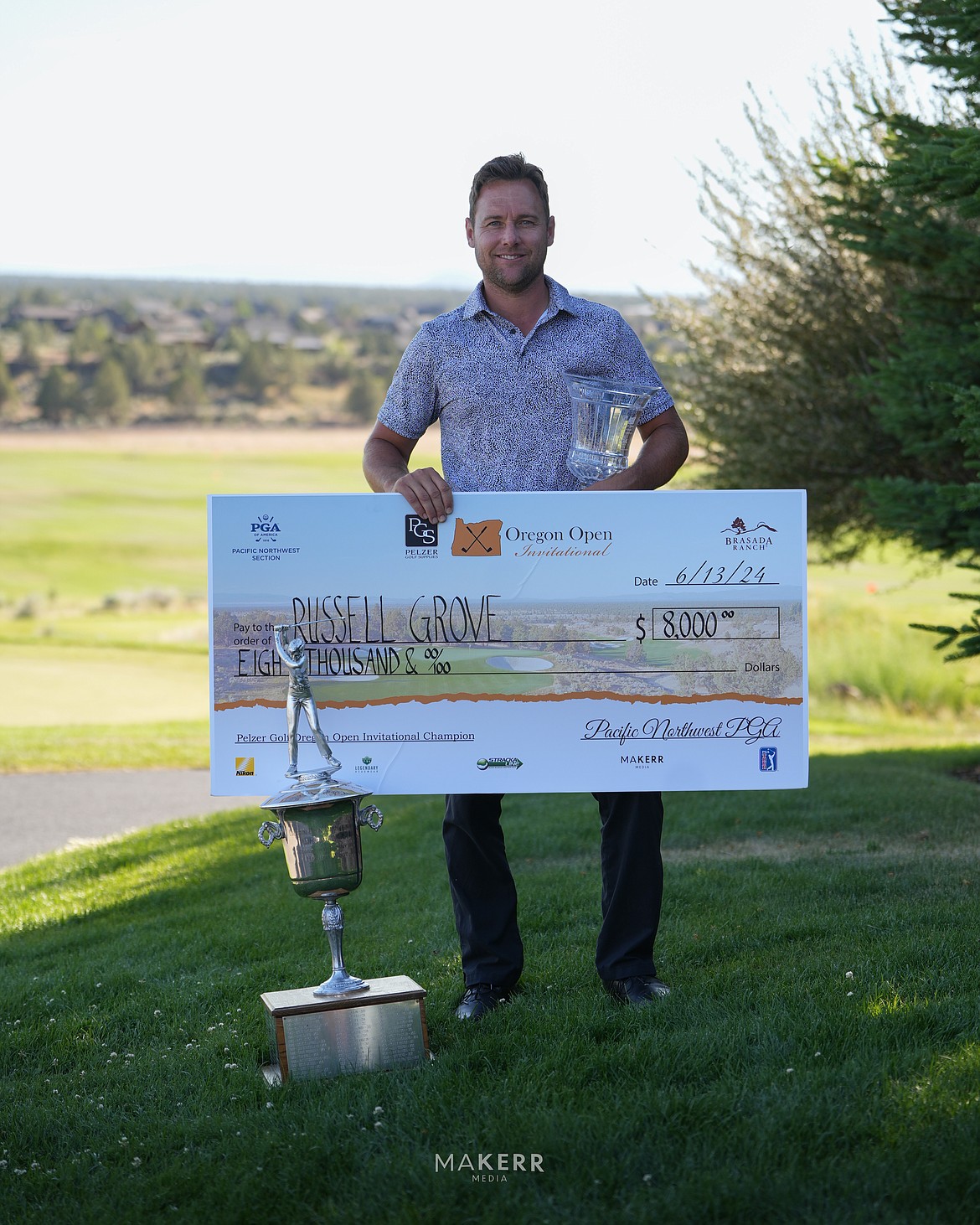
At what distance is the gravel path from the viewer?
30.7ft

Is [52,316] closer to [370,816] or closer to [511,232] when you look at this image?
[511,232]

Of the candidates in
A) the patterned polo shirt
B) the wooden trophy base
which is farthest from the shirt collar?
the wooden trophy base

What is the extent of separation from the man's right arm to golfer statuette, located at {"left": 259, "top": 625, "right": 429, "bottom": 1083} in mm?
476

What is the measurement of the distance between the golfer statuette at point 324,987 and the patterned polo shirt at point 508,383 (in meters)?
0.81

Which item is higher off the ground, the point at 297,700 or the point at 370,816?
the point at 297,700

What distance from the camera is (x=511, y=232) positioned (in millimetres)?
3664

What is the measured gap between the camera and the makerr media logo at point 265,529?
343cm

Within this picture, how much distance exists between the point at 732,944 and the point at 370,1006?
1.41 meters

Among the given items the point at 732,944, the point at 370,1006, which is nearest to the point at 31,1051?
the point at 370,1006

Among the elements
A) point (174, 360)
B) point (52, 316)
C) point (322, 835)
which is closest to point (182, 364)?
point (174, 360)

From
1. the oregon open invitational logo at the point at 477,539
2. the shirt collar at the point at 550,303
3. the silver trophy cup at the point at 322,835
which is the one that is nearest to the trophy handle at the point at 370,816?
the silver trophy cup at the point at 322,835

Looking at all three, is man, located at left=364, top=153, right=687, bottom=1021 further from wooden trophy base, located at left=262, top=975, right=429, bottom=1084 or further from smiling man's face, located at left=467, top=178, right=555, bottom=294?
wooden trophy base, located at left=262, top=975, right=429, bottom=1084

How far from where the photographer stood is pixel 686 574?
349 cm

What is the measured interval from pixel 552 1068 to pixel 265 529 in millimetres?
1543
